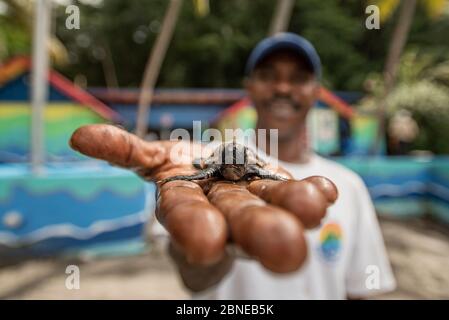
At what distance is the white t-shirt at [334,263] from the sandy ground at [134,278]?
2.27 metres

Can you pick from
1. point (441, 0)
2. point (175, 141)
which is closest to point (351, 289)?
point (175, 141)

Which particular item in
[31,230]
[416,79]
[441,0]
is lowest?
[31,230]

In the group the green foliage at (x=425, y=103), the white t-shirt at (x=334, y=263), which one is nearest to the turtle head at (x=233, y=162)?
the white t-shirt at (x=334, y=263)

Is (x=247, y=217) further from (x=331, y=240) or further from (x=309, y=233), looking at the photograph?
(x=331, y=240)

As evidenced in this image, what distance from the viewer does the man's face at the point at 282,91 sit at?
1575 millimetres

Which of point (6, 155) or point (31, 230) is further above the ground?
point (6, 155)

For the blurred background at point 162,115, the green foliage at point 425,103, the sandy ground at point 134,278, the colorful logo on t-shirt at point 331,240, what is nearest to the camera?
the colorful logo on t-shirt at point 331,240

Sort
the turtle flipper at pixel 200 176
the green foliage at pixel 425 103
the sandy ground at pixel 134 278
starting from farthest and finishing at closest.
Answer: the green foliage at pixel 425 103, the sandy ground at pixel 134 278, the turtle flipper at pixel 200 176

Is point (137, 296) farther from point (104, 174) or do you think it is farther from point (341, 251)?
point (341, 251)

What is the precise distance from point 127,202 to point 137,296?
4.20 ft

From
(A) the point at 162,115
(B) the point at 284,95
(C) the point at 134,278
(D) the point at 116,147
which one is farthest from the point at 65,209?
(A) the point at 162,115

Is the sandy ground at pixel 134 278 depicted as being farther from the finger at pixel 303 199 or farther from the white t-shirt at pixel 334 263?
the finger at pixel 303 199

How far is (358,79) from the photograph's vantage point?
1361 centimetres
